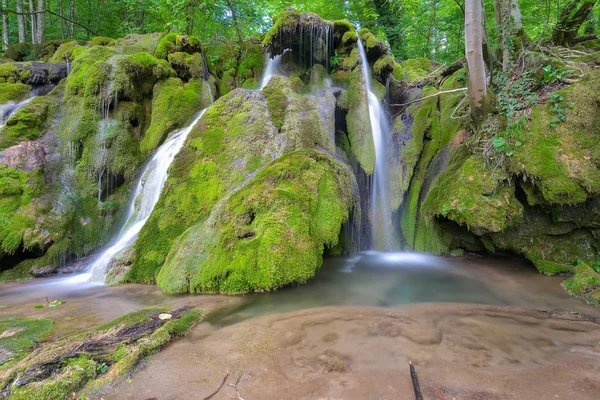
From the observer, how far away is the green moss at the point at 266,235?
4.34m

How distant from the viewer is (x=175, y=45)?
431 inches

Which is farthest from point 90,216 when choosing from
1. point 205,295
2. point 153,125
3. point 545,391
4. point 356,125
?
point 545,391

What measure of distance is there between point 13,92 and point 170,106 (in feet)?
18.6

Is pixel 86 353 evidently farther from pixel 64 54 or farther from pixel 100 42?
pixel 100 42

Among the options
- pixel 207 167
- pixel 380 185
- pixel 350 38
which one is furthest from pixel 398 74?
pixel 207 167

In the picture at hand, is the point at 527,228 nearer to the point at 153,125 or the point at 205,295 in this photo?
the point at 205,295

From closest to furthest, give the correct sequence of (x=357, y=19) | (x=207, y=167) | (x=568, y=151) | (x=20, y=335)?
(x=20, y=335) < (x=568, y=151) < (x=207, y=167) < (x=357, y=19)

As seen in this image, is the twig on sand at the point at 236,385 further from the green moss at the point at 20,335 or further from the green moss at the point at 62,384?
the green moss at the point at 20,335

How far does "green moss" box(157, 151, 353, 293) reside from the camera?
14.3 feet

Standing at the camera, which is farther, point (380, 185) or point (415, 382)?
point (380, 185)

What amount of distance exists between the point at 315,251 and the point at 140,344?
267 cm

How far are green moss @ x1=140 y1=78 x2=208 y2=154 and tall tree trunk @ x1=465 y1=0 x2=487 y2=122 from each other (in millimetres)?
7403

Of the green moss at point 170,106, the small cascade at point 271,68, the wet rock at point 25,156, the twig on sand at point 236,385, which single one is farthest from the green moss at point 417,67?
the wet rock at point 25,156

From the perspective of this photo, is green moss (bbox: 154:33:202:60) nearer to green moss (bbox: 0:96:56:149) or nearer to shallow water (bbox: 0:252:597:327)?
green moss (bbox: 0:96:56:149)
